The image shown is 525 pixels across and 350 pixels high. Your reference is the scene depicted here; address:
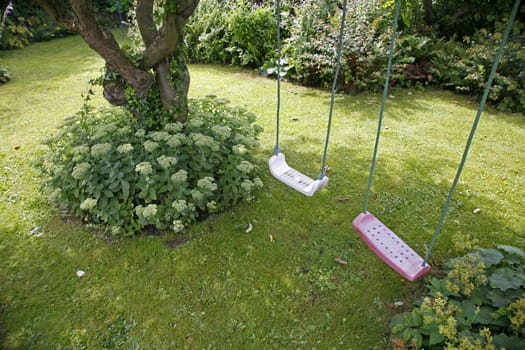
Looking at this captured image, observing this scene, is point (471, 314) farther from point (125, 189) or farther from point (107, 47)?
point (107, 47)

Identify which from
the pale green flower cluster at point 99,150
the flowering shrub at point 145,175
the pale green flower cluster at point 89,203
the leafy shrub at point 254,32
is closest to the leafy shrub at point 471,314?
the flowering shrub at point 145,175

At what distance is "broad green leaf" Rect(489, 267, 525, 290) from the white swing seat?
1.25 m

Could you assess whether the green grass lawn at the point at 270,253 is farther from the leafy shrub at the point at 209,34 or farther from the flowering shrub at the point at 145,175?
the leafy shrub at the point at 209,34

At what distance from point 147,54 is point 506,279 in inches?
128

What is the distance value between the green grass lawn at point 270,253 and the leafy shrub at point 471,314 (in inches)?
10.9

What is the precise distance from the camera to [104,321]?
7.54ft

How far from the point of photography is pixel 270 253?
9.19 feet

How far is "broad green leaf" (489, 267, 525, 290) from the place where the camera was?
1.95m

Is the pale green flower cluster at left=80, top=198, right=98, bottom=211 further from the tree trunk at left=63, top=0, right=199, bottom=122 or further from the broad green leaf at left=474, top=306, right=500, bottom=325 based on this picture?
the broad green leaf at left=474, top=306, right=500, bottom=325

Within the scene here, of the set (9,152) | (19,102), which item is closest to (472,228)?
(9,152)

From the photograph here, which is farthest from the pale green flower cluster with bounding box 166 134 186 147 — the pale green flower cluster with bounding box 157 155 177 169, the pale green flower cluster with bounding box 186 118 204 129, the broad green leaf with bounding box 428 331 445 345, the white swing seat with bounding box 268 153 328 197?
the broad green leaf with bounding box 428 331 445 345

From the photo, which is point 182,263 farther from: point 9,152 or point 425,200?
point 9,152

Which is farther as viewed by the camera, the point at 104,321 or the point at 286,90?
the point at 286,90

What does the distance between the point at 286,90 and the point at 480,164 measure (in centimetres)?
A: 342
